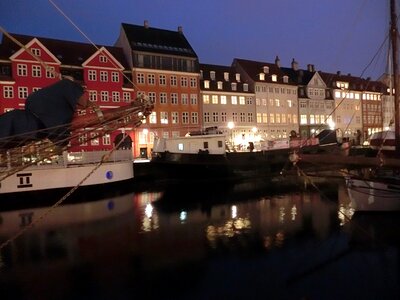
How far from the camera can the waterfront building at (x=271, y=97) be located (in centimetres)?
6228

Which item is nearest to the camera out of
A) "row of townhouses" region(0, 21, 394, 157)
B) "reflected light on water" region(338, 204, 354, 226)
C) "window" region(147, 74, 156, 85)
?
"reflected light on water" region(338, 204, 354, 226)

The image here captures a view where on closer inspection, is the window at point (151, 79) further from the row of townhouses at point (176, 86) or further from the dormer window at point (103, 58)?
the dormer window at point (103, 58)

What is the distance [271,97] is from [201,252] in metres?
52.0

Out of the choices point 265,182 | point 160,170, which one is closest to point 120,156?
point 160,170

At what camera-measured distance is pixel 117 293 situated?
1103 centimetres

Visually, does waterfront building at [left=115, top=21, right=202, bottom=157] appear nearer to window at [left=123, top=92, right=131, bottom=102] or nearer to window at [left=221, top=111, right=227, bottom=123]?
window at [left=123, top=92, right=131, bottom=102]

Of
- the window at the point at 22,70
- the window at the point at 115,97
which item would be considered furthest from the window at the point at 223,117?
the window at the point at 22,70

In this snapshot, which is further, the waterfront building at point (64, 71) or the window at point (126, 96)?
the window at point (126, 96)

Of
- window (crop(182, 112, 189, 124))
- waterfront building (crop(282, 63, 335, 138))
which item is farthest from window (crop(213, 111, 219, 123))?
waterfront building (crop(282, 63, 335, 138))

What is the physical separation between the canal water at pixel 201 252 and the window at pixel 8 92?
20.3 meters

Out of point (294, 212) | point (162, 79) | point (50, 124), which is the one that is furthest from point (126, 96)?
point (50, 124)

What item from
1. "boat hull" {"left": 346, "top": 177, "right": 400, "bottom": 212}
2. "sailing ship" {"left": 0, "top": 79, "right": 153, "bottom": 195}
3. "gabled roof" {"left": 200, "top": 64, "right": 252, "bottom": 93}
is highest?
"gabled roof" {"left": 200, "top": 64, "right": 252, "bottom": 93}

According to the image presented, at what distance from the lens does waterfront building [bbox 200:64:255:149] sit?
56444 mm

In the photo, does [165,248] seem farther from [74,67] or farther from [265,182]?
[74,67]
